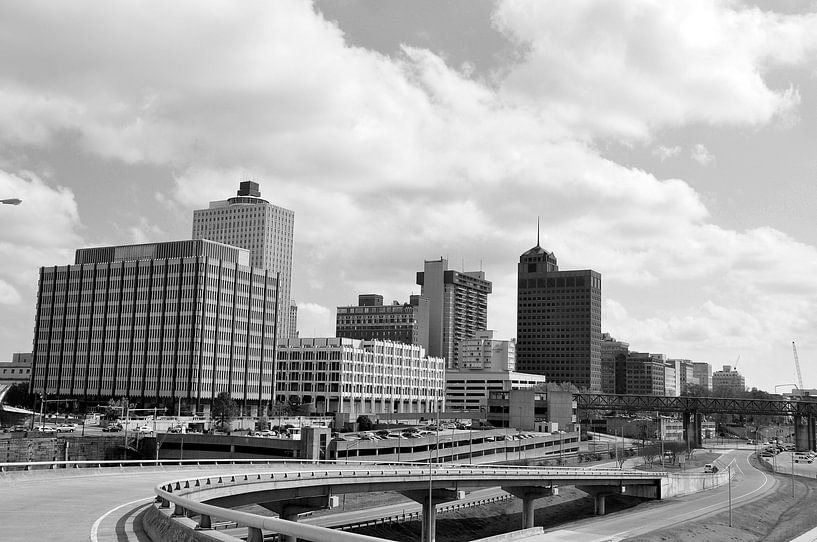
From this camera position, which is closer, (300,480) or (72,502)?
(72,502)

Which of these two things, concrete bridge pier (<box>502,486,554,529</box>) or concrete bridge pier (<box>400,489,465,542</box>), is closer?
concrete bridge pier (<box>400,489,465,542</box>)

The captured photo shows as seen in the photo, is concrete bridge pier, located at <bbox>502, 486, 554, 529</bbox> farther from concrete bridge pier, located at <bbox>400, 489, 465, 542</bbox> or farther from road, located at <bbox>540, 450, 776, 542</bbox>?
concrete bridge pier, located at <bbox>400, 489, 465, 542</bbox>

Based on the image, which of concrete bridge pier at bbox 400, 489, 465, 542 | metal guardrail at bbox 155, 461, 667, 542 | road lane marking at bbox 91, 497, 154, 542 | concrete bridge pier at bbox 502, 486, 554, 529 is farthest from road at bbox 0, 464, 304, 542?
concrete bridge pier at bbox 502, 486, 554, 529

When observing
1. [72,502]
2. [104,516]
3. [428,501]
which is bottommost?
[428,501]

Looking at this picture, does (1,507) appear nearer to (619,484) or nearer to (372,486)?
(372,486)

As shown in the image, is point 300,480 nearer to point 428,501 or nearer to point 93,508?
point 428,501

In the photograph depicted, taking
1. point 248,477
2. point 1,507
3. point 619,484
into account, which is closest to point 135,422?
point 619,484

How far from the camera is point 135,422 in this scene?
6545 inches

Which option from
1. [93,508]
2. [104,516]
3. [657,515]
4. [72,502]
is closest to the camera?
[104,516]

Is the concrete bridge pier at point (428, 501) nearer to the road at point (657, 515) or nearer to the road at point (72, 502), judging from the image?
the road at point (657, 515)

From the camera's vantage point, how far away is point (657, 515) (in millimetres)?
109500

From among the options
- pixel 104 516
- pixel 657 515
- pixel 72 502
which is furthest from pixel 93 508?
pixel 657 515

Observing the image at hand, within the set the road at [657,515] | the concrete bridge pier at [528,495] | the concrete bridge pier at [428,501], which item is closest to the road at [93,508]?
the road at [657,515]

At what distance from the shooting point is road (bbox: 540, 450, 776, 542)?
92188mm
